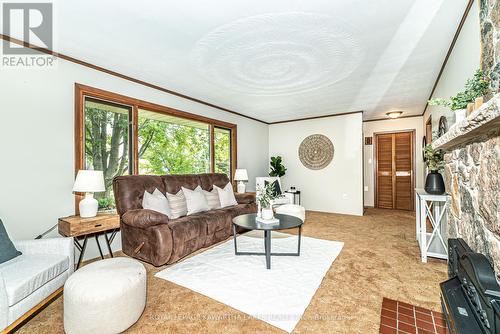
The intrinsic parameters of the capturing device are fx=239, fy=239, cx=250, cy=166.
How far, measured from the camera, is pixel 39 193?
8.60 feet

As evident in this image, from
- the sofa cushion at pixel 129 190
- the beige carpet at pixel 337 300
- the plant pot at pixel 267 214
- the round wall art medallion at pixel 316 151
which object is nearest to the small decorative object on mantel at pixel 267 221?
the plant pot at pixel 267 214

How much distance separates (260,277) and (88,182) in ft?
6.97

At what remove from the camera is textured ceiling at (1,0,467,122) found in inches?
78.4

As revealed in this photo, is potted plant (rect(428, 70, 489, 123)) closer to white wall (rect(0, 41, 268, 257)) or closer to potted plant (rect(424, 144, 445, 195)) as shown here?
potted plant (rect(424, 144, 445, 195))

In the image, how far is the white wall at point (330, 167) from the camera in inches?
223

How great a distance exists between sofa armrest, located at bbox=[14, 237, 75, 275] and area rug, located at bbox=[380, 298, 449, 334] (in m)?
2.67

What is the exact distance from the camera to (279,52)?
8.78ft

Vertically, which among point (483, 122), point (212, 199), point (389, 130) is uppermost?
point (389, 130)

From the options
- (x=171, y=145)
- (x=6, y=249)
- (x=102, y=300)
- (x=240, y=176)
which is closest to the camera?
(x=102, y=300)

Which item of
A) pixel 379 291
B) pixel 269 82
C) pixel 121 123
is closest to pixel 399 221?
pixel 379 291

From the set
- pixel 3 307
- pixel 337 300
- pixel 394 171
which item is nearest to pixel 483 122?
pixel 337 300

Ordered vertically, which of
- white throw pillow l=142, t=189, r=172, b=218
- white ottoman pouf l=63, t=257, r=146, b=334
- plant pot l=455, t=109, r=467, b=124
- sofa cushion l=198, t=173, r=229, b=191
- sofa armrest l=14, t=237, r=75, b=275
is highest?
plant pot l=455, t=109, r=467, b=124

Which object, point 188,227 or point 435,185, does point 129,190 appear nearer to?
point 188,227

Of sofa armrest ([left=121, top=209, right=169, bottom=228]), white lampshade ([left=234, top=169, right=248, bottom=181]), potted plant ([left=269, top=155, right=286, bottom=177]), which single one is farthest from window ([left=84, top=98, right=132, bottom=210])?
potted plant ([left=269, top=155, right=286, bottom=177])
